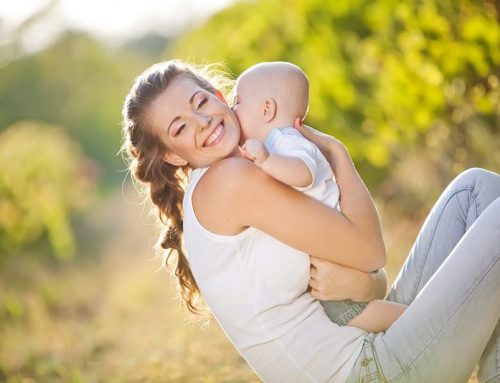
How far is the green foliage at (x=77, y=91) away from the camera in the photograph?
1881 cm

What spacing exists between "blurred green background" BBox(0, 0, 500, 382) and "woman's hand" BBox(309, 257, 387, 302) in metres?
1.18

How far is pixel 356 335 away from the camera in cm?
256

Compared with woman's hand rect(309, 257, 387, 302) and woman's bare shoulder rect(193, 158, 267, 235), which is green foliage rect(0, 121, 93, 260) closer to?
woman's bare shoulder rect(193, 158, 267, 235)

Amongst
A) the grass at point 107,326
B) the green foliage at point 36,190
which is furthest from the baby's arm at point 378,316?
the green foliage at point 36,190

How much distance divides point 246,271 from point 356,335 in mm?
405

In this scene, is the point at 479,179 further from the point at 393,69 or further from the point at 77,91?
the point at 77,91

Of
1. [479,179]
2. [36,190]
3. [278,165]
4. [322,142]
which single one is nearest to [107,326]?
[36,190]

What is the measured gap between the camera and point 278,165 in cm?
244

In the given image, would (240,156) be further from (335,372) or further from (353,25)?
(353,25)

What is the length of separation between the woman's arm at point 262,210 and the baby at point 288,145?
2.5 inches

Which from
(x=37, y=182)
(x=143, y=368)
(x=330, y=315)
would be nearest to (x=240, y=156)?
(x=330, y=315)

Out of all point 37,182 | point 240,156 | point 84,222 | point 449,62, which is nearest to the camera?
point 240,156

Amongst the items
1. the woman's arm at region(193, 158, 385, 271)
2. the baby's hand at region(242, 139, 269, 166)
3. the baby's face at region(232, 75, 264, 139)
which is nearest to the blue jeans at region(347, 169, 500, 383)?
the woman's arm at region(193, 158, 385, 271)

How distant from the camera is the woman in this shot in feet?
8.18
